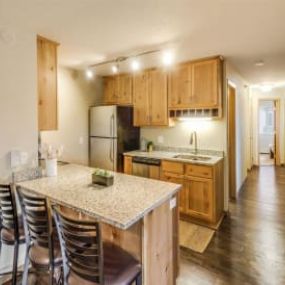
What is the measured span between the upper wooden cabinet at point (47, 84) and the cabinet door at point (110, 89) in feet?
6.63

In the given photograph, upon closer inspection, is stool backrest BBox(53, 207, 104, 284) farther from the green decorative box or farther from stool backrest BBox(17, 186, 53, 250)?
the green decorative box

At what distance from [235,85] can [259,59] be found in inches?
35.3

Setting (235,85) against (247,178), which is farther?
(247,178)

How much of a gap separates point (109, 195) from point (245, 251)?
74.4 inches

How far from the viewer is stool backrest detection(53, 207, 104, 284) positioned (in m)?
1.28

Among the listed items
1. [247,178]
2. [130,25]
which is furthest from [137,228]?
[247,178]

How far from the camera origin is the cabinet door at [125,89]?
4535 millimetres

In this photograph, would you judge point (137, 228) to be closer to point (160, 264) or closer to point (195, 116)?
point (160, 264)

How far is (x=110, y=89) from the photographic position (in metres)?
4.88

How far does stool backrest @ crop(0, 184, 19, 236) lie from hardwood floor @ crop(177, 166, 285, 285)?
1.57 meters

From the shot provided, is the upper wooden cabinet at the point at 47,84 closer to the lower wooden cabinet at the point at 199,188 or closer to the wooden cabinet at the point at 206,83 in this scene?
the lower wooden cabinet at the point at 199,188

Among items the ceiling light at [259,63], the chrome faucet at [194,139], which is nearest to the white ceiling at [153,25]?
the ceiling light at [259,63]

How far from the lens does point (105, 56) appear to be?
340 cm

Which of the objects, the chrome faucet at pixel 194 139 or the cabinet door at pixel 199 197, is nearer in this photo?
the cabinet door at pixel 199 197
